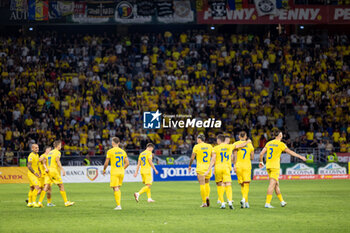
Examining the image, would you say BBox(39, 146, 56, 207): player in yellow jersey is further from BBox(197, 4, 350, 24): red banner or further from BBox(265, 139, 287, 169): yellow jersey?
BBox(197, 4, 350, 24): red banner

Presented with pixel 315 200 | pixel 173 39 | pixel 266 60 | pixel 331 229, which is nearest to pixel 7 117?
pixel 173 39

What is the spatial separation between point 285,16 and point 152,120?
41.5 feet

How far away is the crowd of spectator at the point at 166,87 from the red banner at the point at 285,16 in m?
2.93

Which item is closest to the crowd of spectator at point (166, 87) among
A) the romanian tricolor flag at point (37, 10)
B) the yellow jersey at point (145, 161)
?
the romanian tricolor flag at point (37, 10)

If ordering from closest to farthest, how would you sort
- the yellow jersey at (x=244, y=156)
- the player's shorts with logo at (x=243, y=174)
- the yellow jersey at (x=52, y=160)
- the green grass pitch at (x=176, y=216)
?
the green grass pitch at (x=176, y=216), the player's shorts with logo at (x=243, y=174), the yellow jersey at (x=244, y=156), the yellow jersey at (x=52, y=160)

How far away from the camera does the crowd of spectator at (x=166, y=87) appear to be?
126 ft

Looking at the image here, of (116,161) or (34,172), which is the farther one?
(34,172)

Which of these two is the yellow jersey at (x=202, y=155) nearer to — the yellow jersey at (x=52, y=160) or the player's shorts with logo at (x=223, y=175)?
the player's shorts with logo at (x=223, y=175)

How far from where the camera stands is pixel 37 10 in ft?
135

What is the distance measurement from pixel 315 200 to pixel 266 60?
24.8 meters

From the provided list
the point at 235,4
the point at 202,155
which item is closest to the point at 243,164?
the point at 202,155

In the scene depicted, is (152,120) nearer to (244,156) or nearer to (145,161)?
(145,161)

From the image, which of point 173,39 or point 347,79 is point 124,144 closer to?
point 173,39

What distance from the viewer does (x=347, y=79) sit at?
43.0 meters
